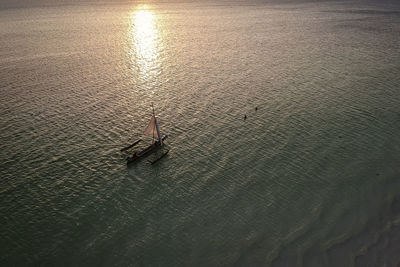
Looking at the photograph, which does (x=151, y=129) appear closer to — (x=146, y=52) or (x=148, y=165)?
(x=148, y=165)

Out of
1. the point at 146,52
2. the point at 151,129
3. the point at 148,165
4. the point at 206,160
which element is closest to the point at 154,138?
the point at 151,129

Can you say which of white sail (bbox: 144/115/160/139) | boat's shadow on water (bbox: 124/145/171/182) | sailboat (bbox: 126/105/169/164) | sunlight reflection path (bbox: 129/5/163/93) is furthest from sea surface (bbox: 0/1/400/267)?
white sail (bbox: 144/115/160/139)

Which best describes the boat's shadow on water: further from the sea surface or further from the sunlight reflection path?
the sunlight reflection path

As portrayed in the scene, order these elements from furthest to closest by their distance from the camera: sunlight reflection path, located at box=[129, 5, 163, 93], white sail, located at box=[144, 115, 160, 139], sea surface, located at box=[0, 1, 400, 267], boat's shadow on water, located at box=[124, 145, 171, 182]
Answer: sunlight reflection path, located at box=[129, 5, 163, 93]
white sail, located at box=[144, 115, 160, 139]
boat's shadow on water, located at box=[124, 145, 171, 182]
sea surface, located at box=[0, 1, 400, 267]

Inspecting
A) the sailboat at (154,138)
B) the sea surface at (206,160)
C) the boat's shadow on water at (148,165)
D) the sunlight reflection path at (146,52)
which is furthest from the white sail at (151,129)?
the sunlight reflection path at (146,52)

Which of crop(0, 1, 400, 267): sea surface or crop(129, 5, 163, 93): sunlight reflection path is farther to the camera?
crop(129, 5, 163, 93): sunlight reflection path

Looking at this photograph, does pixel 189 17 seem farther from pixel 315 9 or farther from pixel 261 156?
pixel 261 156

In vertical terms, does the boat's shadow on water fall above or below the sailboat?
below

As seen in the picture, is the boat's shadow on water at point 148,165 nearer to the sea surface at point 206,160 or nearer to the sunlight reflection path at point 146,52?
the sea surface at point 206,160
